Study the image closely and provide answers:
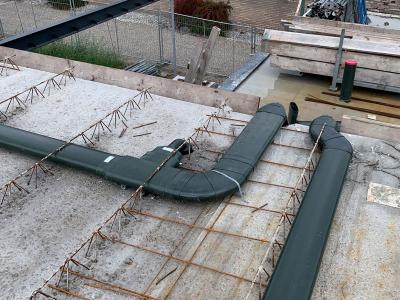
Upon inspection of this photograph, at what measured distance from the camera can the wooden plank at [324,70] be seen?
15.4 meters

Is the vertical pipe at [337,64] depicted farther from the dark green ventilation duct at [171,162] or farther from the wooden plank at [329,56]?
the dark green ventilation duct at [171,162]

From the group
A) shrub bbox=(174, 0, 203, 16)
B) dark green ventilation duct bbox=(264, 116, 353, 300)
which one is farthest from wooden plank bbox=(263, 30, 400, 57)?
shrub bbox=(174, 0, 203, 16)

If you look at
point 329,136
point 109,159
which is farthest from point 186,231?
point 329,136

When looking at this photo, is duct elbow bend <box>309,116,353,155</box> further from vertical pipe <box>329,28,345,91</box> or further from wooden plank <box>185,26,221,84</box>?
wooden plank <box>185,26,221,84</box>

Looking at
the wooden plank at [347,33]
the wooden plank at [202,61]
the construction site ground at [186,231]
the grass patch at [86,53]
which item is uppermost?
the wooden plank at [347,33]

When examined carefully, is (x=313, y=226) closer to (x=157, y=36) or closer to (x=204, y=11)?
(x=157, y=36)

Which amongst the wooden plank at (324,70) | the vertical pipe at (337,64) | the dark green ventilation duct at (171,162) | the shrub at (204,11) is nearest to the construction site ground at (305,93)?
the vertical pipe at (337,64)

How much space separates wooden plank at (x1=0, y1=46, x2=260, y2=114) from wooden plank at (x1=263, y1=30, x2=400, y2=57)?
17.9 ft

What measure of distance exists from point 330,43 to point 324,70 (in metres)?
0.90

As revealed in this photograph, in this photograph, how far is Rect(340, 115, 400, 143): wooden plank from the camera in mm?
10195

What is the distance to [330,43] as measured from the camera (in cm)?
1602

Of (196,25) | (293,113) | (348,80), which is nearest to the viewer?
(293,113)

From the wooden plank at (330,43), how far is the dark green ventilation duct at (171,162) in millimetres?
6302

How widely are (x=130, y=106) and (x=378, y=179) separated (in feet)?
19.5
